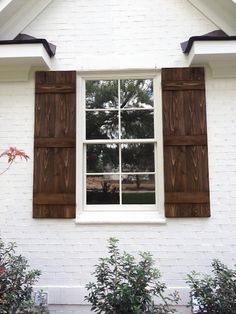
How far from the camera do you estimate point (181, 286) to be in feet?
14.3

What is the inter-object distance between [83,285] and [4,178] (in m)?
1.62

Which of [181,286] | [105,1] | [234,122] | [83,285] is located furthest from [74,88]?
[181,286]

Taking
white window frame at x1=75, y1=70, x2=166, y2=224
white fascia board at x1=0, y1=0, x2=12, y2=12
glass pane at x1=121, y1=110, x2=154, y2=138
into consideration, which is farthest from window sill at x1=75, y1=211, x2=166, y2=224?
white fascia board at x1=0, y1=0, x2=12, y2=12

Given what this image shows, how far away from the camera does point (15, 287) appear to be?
3.79 m

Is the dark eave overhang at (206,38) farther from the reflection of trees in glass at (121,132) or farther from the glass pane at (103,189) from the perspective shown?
the glass pane at (103,189)

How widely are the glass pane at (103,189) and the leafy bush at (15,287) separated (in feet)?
3.66

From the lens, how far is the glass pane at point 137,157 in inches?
183

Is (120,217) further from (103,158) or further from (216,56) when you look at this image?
(216,56)

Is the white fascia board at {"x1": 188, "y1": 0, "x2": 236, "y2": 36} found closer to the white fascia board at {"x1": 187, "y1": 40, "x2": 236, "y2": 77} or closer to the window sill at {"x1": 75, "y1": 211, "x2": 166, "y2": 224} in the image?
the white fascia board at {"x1": 187, "y1": 40, "x2": 236, "y2": 77}

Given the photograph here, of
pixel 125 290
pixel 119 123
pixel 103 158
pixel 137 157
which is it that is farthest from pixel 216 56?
pixel 125 290

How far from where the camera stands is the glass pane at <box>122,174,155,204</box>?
4621 mm

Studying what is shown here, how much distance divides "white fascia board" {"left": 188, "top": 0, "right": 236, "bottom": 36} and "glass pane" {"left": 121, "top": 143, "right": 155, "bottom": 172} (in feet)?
5.77

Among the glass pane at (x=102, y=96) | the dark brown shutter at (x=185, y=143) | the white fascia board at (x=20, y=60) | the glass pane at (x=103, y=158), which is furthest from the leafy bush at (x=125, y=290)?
the white fascia board at (x=20, y=60)

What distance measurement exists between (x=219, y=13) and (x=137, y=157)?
2094mm
